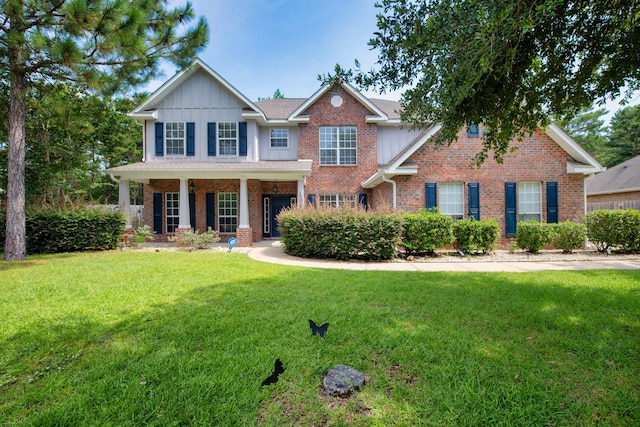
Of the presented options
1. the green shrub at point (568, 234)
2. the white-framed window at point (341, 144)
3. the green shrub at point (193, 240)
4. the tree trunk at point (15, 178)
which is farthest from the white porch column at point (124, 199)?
the green shrub at point (568, 234)

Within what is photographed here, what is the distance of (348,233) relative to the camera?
8867mm

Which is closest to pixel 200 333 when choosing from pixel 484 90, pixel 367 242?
pixel 484 90

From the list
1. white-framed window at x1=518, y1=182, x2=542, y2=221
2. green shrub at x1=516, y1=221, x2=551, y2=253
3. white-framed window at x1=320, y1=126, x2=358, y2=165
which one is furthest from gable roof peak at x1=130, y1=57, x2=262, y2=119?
green shrub at x1=516, y1=221, x2=551, y2=253

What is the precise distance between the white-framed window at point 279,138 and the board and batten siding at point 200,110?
3.76 feet

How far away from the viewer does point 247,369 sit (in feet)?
9.00

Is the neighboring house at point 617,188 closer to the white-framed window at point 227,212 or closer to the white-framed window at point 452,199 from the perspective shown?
the white-framed window at point 452,199

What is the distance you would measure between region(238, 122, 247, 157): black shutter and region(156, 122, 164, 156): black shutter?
3.78 metres

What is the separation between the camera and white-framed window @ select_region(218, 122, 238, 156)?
14469 mm

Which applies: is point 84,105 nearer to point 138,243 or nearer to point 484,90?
point 138,243

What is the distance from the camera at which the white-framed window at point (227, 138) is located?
14469 millimetres

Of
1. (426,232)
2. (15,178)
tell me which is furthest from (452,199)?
(15,178)

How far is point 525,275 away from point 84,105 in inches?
596

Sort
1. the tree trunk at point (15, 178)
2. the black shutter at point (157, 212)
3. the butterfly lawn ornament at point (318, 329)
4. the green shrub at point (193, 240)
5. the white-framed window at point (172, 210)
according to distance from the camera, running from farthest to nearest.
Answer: the white-framed window at point (172, 210) < the black shutter at point (157, 212) < the green shrub at point (193, 240) < the tree trunk at point (15, 178) < the butterfly lawn ornament at point (318, 329)

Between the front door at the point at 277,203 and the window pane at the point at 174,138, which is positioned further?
the front door at the point at 277,203
